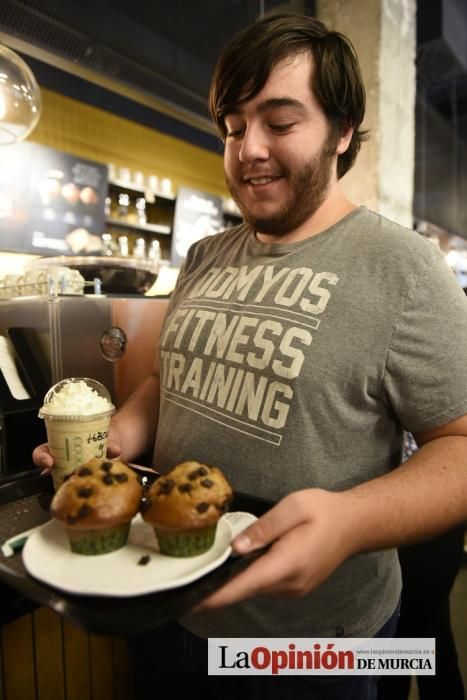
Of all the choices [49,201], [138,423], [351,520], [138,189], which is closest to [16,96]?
[138,423]

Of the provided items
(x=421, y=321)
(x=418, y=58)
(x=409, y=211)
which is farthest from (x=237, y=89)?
(x=418, y=58)

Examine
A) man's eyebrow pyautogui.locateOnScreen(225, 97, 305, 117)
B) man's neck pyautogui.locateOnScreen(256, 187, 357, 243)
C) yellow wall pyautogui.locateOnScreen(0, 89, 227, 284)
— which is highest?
yellow wall pyautogui.locateOnScreen(0, 89, 227, 284)

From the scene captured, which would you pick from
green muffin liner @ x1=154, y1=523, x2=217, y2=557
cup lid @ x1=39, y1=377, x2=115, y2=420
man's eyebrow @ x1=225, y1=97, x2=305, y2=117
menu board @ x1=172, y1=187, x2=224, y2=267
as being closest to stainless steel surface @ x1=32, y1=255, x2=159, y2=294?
cup lid @ x1=39, y1=377, x2=115, y2=420

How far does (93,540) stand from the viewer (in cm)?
88

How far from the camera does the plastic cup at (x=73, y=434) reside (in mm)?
1256

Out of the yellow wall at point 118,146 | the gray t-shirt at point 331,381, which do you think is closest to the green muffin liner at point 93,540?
the gray t-shirt at point 331,381

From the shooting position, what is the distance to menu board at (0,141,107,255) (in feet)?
15.1

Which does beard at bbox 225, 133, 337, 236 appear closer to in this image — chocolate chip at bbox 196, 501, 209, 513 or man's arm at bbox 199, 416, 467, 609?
man's arm at bbox 199, 416, 467, 609

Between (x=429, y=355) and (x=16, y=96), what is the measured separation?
223cm

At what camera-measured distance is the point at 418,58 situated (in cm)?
548

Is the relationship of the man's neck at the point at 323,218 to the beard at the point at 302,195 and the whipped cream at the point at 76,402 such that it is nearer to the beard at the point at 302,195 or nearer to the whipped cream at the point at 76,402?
the beard at the point at 302,195

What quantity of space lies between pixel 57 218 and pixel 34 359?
12.1 feet

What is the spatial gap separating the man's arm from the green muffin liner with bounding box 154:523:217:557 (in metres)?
0.10

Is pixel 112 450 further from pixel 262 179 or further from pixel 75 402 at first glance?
pixel 262 179
